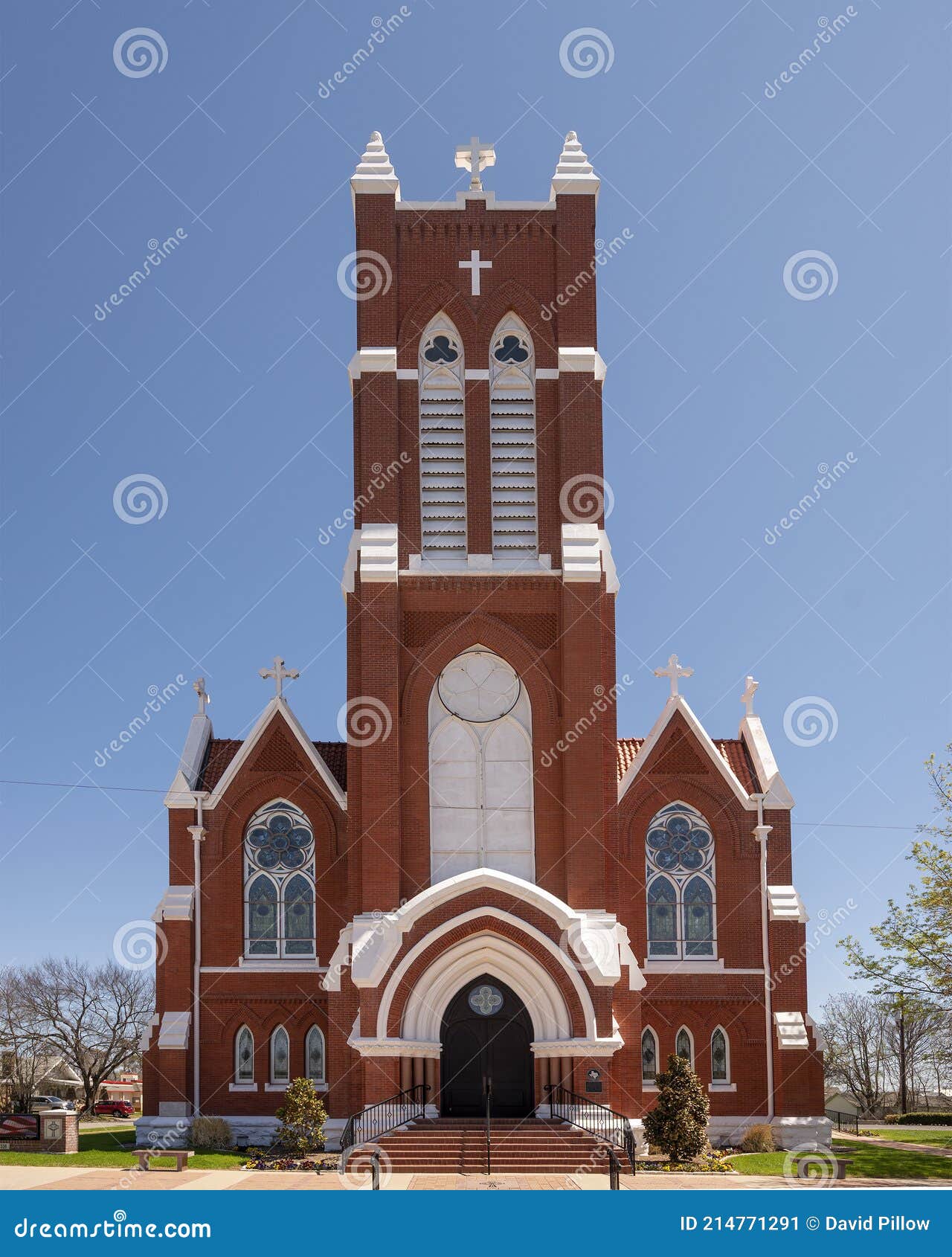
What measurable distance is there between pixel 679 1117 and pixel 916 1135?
1435 cm

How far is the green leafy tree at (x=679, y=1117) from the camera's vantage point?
26047 millimetres

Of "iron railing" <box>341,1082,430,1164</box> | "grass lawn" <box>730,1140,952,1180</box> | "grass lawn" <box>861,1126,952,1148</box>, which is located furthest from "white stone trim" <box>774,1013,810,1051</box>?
"iron railing" <box>341,1082,430,1164</box>

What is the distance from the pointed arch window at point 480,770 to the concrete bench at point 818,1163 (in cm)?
744

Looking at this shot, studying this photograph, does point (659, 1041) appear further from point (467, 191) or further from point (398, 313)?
point (467, 191)

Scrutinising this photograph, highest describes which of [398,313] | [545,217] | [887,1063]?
[545,217]

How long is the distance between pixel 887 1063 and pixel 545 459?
1811 inches

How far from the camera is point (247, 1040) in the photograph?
3209 centimetres

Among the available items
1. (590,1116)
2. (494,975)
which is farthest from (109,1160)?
(590,1116)

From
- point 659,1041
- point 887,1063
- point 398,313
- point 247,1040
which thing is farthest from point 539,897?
point 887,1063

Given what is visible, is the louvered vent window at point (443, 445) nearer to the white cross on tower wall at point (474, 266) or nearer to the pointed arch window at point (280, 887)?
the white cross on tower wall at point (474, 266)

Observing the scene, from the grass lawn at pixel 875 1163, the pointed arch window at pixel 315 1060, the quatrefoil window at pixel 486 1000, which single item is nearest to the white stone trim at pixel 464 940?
the quatrefoil window at pixel 486 1000

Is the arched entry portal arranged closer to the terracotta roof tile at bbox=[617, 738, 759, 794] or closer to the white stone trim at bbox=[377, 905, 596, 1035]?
the white stone trim at bbox=[377, 905, 596, 1035]

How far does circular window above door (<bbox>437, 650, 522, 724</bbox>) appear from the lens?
30484mm

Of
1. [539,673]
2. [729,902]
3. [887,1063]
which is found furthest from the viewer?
[887,1063]
